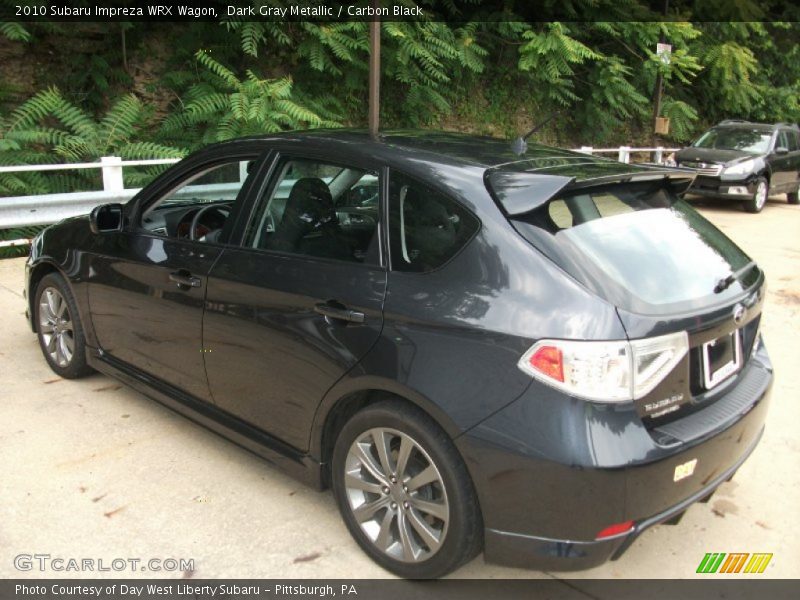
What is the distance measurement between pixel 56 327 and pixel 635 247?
3651mm

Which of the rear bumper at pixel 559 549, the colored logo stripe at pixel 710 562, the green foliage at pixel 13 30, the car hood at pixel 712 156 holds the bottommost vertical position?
the colored logo stripe at pixel 710 562

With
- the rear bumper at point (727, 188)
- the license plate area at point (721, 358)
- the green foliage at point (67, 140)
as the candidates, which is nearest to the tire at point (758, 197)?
the rear bumper at point (727, 188)

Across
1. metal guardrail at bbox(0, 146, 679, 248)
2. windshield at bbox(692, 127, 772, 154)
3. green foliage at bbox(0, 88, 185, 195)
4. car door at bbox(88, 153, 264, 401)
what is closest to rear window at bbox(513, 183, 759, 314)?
car door at bbox(88, 153, 264, 401)

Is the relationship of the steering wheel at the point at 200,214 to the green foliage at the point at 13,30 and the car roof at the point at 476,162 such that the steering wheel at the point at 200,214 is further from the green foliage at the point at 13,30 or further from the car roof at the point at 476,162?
the green foliage at the point at 13,30

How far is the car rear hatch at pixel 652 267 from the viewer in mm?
2451

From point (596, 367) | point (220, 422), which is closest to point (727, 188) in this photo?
point (220, 422)

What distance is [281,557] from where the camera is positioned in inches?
116

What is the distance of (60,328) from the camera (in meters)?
4.57

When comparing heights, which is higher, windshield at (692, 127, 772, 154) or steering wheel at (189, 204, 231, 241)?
windshield at (692, 127, 772, 154)

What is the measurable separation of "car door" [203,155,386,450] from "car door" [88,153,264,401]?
0.14m

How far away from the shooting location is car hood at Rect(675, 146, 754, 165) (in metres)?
14.3

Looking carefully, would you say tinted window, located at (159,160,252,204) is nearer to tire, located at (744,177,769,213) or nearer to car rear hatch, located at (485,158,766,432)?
car rear hatch, located at (485,158,766,432)

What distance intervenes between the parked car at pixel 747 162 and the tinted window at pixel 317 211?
12.1 meters

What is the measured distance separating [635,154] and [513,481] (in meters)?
19.5
